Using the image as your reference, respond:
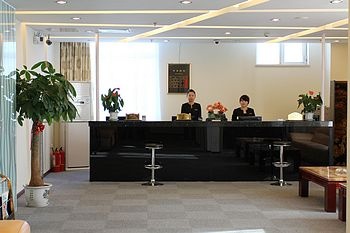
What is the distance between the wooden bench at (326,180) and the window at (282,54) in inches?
202

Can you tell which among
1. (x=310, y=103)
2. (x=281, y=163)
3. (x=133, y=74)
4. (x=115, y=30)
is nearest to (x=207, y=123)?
(x=281, y=163)

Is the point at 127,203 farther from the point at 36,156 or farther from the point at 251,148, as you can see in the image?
the point at 251,148

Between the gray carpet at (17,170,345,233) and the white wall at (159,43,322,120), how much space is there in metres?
3.69

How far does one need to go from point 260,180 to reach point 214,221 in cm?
328

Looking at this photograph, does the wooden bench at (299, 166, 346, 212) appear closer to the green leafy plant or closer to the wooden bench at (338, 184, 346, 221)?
the wooden bench at (338, 184, 346, 221)

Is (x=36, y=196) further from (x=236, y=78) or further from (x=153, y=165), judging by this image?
(x=236, y=78)

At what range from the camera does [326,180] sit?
260 inches

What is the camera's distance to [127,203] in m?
7.10

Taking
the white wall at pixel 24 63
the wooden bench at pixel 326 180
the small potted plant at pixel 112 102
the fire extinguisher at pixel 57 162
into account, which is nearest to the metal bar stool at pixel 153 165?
the small potted plant at pixel 112 102

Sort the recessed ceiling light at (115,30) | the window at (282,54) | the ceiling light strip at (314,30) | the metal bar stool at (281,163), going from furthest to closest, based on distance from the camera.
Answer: the window at (282,54) < the recessed ceiling light at (115,30) < the metal bar stool at (281,163) < the ceiling light strip at (314,30)

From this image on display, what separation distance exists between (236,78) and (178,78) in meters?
1.44

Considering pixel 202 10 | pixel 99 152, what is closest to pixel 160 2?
pixel 202 10

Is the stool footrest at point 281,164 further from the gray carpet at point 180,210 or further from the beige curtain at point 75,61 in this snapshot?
the beige curtain at point 75,61

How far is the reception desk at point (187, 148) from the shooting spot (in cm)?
905
